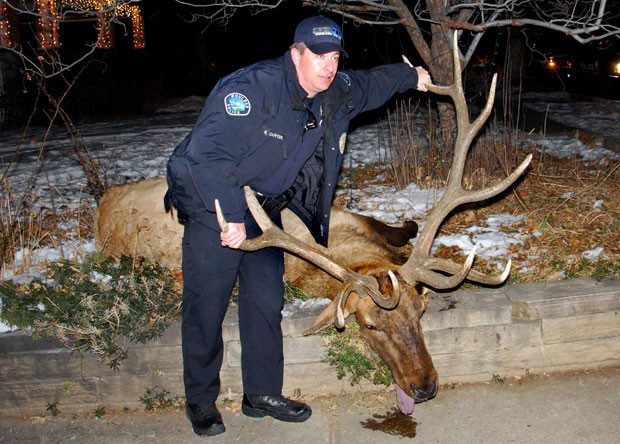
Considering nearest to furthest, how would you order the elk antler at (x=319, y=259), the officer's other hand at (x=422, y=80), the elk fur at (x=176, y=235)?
the elk antler at (x=319, y=259) < the officer's other hand at (x=422, y=80) < the elk fur at (x=176, y=235)

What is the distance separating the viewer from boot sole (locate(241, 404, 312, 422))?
164 inches

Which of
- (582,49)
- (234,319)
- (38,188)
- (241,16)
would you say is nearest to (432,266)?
(234,319)

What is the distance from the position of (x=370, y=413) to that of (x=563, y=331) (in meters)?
1.40

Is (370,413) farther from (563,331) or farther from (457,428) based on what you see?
(563,331)

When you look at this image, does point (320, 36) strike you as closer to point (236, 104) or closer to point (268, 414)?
point (236, 104)

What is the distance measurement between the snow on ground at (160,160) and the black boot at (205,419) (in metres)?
1.46

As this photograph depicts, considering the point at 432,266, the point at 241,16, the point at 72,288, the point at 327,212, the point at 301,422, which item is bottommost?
the point at 301,422

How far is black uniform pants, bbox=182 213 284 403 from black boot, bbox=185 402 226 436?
0.15 ft

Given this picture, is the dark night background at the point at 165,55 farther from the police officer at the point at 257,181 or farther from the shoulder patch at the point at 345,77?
the police officer at the point at 257,181

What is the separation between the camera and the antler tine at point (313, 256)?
3.86 m

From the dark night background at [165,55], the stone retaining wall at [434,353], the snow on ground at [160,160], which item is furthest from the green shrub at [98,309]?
the dark night background at [165,55]

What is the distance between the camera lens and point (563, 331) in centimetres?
442

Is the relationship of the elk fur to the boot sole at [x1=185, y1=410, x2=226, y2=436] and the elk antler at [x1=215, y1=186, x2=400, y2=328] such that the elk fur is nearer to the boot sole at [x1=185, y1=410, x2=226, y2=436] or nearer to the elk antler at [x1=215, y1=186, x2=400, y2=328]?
the elk antler at [x1=215, y1=186, x2=400, y2=328]

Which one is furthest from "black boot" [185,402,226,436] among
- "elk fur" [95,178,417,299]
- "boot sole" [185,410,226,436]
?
"elk fur" [95,178,417,299]
